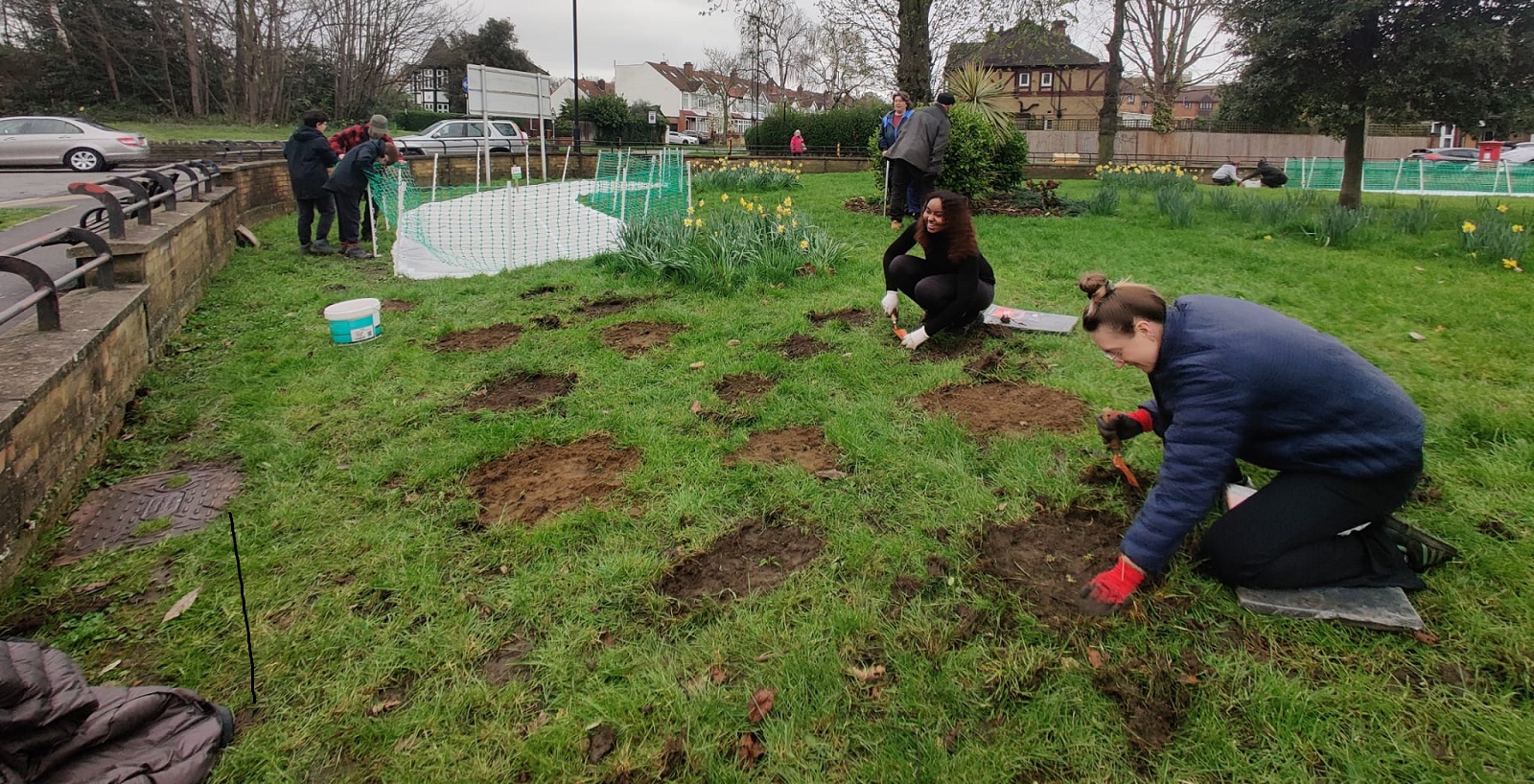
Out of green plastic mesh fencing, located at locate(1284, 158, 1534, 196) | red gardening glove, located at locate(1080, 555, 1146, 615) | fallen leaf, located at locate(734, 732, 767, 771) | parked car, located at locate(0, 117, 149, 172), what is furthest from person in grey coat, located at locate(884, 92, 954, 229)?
parked car, located at locate(0, 117, 149, 172)

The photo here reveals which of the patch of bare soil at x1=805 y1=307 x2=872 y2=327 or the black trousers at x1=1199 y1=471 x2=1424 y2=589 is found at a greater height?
the patch of bare soil at x1=805 y1=307 x2=872 y2=327

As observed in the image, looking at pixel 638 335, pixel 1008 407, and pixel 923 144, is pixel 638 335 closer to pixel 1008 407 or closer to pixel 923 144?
pixel 1008 407

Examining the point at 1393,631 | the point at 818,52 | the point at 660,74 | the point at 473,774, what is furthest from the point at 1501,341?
the point at 660,74

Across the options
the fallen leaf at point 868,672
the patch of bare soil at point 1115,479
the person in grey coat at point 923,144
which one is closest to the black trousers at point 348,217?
the person in grey coat at point 923,144

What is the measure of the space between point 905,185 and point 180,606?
8.66 meters

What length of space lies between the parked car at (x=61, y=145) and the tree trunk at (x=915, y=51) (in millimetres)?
17028

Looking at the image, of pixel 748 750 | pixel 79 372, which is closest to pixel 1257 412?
pixel 748 750

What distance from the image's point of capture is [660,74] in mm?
68750

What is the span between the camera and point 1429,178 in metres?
18.0

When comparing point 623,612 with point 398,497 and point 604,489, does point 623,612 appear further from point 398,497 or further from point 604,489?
point 398,497

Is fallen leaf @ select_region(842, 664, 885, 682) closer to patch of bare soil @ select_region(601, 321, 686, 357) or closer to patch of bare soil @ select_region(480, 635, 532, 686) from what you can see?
patch of bare soil @ select_region(480, 635, 532, 686)

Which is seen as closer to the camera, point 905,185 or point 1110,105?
point 905,185

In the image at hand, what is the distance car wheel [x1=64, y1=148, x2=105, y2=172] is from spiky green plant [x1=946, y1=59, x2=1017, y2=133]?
1871 centimetres

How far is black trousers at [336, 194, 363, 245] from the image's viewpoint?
→ 8945 millimetres
